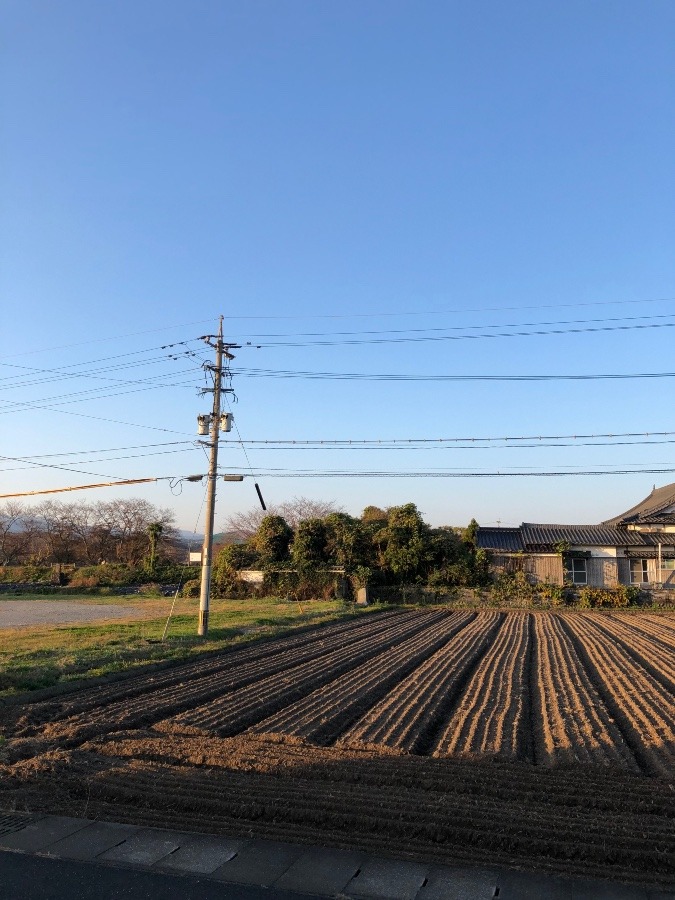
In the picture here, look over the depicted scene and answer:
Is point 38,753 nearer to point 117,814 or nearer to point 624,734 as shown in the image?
point 117,814

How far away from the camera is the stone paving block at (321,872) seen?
3725mm

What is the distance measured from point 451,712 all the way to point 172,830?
4404mm

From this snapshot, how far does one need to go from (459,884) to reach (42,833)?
112 inches

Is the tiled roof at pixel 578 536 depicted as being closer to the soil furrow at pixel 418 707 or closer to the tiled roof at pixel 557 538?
the tiled roof at pixel 557 538

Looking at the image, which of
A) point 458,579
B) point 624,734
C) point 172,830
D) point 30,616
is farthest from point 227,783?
point 458,579

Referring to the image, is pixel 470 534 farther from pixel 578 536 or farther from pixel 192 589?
pixel 192 589

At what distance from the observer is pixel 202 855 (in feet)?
13.6

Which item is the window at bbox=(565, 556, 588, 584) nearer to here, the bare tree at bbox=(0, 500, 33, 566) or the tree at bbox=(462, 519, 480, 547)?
the tree at bbox=(462, 519, 480, 547)

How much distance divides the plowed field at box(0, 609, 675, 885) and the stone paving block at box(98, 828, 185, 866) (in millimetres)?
184

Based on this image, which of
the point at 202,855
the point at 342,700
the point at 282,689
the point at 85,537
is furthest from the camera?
the point at 85,537

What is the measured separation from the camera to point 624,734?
7.05m

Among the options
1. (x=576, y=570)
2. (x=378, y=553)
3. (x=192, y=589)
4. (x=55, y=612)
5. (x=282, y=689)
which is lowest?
(x=55, y=612)

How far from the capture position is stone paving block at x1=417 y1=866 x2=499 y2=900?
11.8 feet

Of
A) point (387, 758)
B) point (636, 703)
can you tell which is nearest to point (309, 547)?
point (636, 703)
